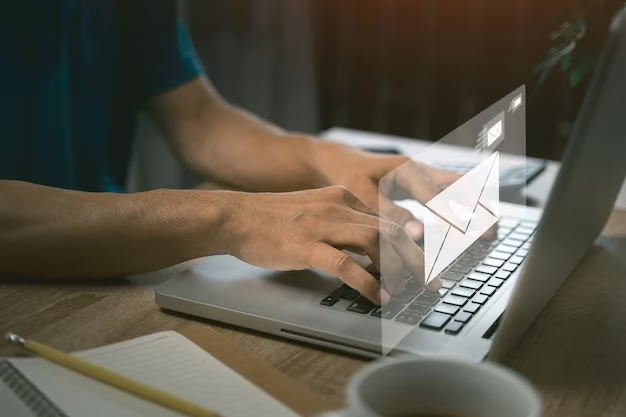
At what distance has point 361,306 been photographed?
0.80 metres

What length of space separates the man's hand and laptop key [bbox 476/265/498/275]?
0.10 metres

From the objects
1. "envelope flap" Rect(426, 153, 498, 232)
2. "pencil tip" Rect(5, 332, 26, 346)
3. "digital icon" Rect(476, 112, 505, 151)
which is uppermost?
"digital icon" Rect(476, 112, 505, 151)

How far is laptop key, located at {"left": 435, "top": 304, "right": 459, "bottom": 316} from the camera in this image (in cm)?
79

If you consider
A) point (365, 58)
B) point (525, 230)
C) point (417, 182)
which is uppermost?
point (417, 182)

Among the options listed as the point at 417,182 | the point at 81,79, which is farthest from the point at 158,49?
the point at 417,182

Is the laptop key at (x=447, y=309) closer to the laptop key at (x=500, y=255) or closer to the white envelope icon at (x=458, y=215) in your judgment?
the white envelope icon at (x=458, y=215)

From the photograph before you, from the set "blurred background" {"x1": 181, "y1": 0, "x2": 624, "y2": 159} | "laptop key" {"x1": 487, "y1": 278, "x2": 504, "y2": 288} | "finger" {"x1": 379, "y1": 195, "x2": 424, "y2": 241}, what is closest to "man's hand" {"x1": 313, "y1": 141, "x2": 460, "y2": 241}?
"finger" {"x1": 379, "y1": 195, "x2": 424, "y2": 241}

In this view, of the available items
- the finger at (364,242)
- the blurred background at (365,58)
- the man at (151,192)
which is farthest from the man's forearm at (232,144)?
the blurred background at (365,58)

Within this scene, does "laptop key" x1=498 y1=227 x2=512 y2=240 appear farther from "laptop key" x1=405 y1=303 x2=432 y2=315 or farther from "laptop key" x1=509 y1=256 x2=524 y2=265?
"laptop key" x1=405 y1=303 x2=432 y2=315

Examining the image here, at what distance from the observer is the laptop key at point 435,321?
0.76m

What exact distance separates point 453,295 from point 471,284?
0.04m

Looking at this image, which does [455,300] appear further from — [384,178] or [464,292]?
[384,178]

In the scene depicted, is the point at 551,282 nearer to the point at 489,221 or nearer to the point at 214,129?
the point at 489,221

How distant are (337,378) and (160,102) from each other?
876mm
